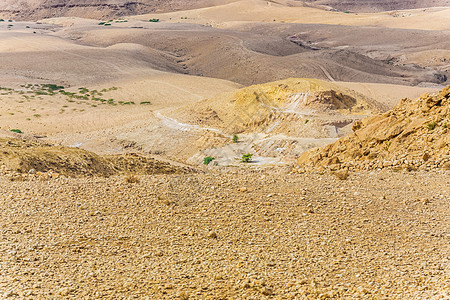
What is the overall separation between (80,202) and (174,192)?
1.51 meters

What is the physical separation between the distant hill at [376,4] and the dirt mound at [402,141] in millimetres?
116760

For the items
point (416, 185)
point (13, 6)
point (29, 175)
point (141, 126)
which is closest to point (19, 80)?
point (141, 126)

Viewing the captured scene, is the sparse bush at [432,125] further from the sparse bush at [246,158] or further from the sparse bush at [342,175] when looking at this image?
the sparse bush at [246,158]

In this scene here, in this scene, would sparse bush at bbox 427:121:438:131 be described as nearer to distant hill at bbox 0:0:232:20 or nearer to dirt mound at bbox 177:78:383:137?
dirt mound at bbox 177:78:383:137

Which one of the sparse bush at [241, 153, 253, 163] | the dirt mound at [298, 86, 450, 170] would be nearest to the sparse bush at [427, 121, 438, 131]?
the dirt mound at [298, 86, 450, 170]

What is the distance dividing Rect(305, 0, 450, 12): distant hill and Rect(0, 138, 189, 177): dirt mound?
11672cm

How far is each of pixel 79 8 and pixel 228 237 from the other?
102 meters

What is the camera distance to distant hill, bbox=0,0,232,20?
98688mm

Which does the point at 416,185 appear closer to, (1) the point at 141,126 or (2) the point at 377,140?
(2) the point at 377,140

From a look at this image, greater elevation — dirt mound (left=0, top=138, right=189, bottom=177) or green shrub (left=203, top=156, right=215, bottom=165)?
dirt mound (left=0, top=138, right=189, bottom=177)

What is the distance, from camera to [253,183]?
8930 millimetres

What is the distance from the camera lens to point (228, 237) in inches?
279

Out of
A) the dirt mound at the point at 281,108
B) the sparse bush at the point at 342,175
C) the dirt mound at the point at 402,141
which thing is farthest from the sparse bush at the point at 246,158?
the sparse bush at the point at 342,175

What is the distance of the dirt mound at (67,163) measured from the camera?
35.8 ft
